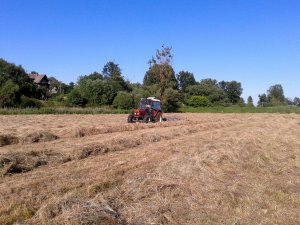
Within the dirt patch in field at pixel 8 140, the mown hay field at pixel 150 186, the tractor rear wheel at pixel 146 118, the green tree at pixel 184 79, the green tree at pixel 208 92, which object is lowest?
the mown hay field at pixel 150 186

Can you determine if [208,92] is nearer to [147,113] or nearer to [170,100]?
[170,100]

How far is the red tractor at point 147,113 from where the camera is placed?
2592 cm

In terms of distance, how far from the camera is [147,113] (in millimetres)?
26094

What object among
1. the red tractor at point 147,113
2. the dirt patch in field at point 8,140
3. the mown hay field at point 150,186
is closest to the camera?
the mown hay field at point 150,186

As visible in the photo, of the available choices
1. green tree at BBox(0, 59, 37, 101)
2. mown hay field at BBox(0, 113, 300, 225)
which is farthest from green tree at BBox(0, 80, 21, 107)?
mown hay field at BBox(0, 113, 300, 225)

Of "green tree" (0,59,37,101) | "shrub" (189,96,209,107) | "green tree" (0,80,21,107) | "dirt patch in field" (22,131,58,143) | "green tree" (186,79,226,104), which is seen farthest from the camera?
"green tree" (186,79,226,104)

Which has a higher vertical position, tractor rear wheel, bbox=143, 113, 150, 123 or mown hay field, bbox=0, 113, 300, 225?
tractor rear wheel, bbox=143, 113, 150, 123

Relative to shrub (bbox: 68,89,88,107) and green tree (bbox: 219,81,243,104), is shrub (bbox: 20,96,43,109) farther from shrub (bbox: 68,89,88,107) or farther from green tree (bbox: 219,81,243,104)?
green tree (bbox: 219,81,243,104)

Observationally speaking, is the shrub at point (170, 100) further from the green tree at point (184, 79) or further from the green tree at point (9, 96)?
the green tree at point (184, 79)

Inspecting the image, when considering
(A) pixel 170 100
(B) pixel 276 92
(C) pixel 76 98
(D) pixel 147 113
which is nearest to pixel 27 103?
(C) pixel 76 98

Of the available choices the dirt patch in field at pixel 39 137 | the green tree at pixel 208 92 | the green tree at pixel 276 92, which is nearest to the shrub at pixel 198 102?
the green tree at pixel 208 92

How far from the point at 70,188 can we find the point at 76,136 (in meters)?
10.2

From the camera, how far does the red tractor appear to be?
25922mm

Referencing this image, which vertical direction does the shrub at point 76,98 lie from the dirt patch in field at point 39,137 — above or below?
above
